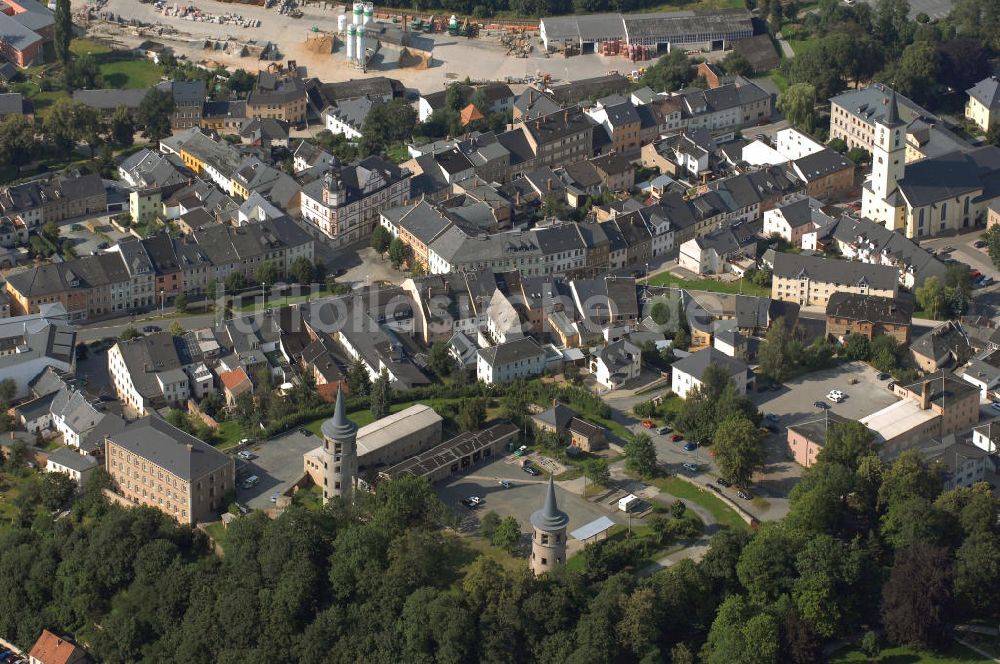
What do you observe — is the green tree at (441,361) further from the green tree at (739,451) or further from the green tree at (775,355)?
the green tree at (739,451)

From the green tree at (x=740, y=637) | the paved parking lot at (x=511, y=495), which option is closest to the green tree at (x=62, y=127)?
the paved parking lot at (x=511, y=495)

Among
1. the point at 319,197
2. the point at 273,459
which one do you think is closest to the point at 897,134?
the point at 319,197

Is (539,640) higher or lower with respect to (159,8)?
lower

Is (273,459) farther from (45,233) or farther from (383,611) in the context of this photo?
(45,233)

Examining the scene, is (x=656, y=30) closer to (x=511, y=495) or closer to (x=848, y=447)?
(x=848, y=447)

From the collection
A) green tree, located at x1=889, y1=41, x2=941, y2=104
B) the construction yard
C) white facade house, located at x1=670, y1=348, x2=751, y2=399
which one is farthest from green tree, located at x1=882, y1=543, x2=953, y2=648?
the construction yard

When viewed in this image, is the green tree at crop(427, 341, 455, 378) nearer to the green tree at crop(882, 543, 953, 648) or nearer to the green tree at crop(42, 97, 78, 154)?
the green tree at crop(882, 543, 953, 648)

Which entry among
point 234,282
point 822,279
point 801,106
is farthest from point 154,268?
point 801,106
